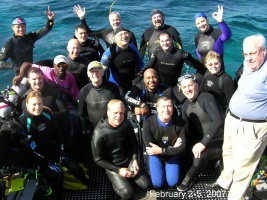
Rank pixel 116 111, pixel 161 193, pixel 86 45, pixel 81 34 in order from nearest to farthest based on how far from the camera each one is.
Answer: pixel 116 111 < pixel 161 193 < pixel 81 34 < pixel 86 45

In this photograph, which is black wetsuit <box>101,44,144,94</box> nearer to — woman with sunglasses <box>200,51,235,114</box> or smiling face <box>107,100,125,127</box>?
woman with sunglasses <box>200,51,235,114</box>

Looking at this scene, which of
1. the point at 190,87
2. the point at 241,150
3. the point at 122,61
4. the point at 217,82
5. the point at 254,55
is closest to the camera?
the point at 254,55

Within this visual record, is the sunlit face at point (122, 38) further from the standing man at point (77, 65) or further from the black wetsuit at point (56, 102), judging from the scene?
the black wetsuit at point (56, 102)

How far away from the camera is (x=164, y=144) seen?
3.92 metres

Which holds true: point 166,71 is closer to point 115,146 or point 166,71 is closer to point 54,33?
point 115,146

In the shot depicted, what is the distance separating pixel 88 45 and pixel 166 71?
5.15ft

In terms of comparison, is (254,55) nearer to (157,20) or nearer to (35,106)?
(35,106)

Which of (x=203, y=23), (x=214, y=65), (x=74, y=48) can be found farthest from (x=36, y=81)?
(x=203, y=23)

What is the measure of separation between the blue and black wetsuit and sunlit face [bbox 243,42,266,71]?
1.26 m

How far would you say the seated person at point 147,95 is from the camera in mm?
4270

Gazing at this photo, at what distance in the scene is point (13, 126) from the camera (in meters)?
3.36

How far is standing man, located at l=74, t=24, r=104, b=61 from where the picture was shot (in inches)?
207

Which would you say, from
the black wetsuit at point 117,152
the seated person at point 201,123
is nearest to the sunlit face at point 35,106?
the black wetsuit at point 117,152

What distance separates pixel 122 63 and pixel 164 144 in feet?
5.58
